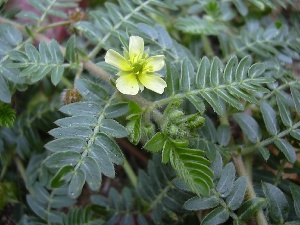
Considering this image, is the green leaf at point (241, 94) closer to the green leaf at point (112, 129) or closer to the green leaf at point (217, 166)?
the green leaf at point (217, 166)

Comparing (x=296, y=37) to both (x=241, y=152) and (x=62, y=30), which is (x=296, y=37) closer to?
(x=241, y=152)

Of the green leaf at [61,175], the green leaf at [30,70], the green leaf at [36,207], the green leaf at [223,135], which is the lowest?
the green leaf at [36,207]

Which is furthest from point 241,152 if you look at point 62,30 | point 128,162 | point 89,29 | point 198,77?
point 62,30

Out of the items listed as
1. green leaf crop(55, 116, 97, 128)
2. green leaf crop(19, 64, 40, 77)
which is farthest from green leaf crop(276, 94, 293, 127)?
green leaf crop(19, 64, 40, 77)

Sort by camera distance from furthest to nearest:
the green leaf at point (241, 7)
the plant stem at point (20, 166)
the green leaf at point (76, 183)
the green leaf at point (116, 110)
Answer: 1. the green leaf at point (241, 7)
2. the plant stem at point (20, 166)
3. the green leaf at point (116, 110)
4. the green leaf at point (76, 183)

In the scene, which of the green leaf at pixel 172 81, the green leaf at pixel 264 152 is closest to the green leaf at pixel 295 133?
the green leaf at pixel 264 152

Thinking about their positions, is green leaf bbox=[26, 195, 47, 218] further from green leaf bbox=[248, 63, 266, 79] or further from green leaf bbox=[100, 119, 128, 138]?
green leaf bbox=[248, 63, 266, 79]
